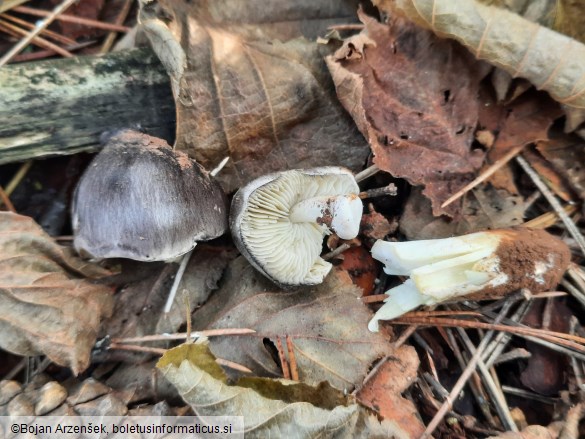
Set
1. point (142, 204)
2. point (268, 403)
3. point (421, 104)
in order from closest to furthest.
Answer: point (268, 403) → point (142, 204) → point (421, 104)

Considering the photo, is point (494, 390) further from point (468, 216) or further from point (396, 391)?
point (468, 216)

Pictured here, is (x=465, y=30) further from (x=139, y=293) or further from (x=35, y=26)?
(x=35, y=26)

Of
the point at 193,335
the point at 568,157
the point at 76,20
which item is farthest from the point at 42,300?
the point at 568,157

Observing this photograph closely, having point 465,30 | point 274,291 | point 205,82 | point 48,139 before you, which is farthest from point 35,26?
point 465,30

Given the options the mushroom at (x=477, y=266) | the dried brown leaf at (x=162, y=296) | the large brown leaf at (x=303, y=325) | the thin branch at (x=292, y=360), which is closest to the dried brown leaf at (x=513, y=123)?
the mushroom at (x=477, y=266)

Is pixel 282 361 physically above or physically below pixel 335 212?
below

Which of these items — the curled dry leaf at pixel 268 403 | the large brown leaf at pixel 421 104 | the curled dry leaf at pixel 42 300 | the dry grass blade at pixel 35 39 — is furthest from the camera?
the dry grass blade at pixel 35 39

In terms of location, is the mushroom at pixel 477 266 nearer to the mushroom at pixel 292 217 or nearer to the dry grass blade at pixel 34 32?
the mushroom at pixel 292 217

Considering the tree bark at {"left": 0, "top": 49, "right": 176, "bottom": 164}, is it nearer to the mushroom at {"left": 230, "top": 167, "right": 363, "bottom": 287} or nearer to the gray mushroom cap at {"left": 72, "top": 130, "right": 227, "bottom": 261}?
the gray mushroom cap at {"left": 72, "top": 130, "right": 227, "bottom": 261}
